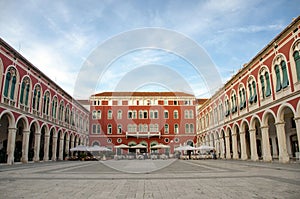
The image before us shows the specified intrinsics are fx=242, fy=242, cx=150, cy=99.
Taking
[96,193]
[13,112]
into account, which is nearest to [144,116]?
[13,112]

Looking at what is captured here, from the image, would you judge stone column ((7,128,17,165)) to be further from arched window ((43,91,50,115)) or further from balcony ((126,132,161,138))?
balcony ((126,132,161,138))

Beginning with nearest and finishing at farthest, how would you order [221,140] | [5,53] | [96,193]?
[96,193], [5,53], [221,140]

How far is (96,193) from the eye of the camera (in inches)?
268

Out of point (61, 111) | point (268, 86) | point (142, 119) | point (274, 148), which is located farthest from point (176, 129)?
point (268, 86)

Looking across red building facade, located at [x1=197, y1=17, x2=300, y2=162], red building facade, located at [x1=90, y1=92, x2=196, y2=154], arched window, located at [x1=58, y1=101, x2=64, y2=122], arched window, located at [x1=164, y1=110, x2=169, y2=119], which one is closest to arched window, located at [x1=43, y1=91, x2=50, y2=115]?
arched window, located at [x1=58, y1=101, x2=64, y2=122]

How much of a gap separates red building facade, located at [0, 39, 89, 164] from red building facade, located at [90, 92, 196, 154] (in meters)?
10.8

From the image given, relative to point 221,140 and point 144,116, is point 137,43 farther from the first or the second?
point 144,116

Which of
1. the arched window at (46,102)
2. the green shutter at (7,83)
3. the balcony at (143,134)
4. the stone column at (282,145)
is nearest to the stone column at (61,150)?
the arched window at (46,102)

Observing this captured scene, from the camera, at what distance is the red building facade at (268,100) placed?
17.3 meters

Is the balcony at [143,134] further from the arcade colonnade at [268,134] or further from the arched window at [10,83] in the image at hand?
the arched window at [10,83]

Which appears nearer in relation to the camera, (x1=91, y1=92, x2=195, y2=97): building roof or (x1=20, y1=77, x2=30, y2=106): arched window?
(x1=20, y1=77, x2=30, y2=106): arched window

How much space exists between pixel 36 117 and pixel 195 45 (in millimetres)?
17969

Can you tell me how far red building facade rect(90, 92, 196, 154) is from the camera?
48.9 m

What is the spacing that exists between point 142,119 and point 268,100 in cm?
3215
